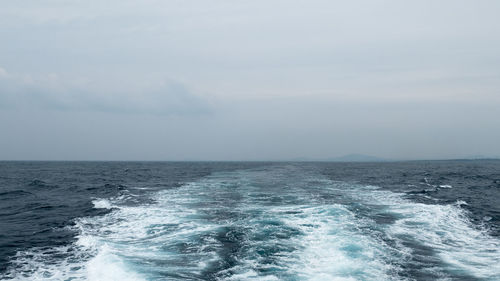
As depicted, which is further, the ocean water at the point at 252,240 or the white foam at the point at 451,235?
the white foam at the point at 451,235

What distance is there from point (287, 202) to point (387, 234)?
9.63m

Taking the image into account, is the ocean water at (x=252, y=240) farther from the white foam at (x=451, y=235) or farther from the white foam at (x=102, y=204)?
the white foam at (x=102, y=204)

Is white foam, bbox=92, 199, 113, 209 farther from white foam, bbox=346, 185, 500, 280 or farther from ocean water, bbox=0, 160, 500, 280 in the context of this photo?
white foam, bbox=346, 185, 500, 280

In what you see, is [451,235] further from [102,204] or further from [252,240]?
[102,204]

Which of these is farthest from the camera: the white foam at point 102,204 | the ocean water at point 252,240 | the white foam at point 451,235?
the white foam at point 102,204

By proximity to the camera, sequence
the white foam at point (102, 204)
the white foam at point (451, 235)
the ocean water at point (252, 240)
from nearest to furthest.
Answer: the ocean water at point (252, 240)
the white foam at point (451, 235)
the white foam at point (102, 204)

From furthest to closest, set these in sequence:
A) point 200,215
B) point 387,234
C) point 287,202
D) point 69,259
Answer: point 287,202
point 200,215
point 387,234
point 69,259

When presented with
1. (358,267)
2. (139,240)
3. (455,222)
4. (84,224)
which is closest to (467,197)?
(455,222)

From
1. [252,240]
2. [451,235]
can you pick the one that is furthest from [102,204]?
[451,235]

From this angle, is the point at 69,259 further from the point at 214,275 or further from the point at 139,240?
the point at 214,275

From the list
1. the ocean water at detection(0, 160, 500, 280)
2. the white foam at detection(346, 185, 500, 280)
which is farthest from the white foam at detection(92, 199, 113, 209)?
the white foam at detection(346, 185, 500, 280)

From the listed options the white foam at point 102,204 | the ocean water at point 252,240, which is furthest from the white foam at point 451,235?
the white foam at point 102,204

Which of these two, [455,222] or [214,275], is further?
[455,222]

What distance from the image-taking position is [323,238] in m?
16.2
